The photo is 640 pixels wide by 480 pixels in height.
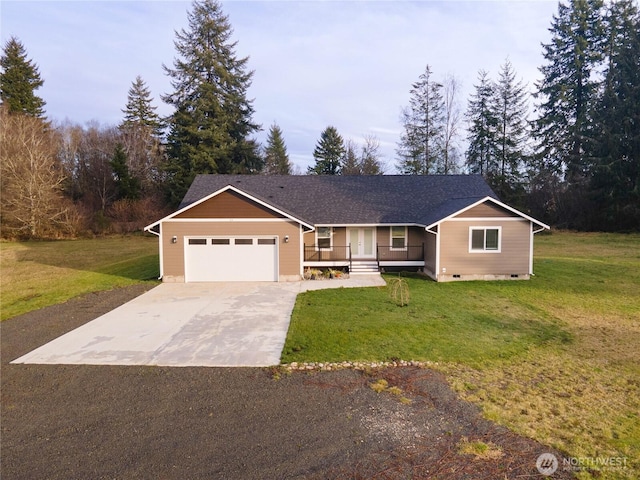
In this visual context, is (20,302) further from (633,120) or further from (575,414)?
(633,120)

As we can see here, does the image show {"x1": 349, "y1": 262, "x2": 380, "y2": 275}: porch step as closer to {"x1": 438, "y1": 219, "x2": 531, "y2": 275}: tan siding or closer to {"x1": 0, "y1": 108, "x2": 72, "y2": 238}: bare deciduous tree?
{"x1": 438, "y1": 219, "x2": 531, "y2": 275}: tan siding

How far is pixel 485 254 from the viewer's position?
15953 millimetres

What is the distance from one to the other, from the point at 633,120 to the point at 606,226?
9.18 metres

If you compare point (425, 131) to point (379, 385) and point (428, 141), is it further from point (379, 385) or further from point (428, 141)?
point (379, 385)

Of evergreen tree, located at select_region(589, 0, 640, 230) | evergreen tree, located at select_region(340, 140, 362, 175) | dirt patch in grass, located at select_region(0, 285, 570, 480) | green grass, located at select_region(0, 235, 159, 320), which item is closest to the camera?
dirt patch in grass, located at select_region(0, 285, 570, 480)

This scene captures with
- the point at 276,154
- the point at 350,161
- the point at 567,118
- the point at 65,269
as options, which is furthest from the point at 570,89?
the point at 65,269

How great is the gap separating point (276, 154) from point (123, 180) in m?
19.6

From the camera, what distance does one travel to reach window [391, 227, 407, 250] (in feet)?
59.4

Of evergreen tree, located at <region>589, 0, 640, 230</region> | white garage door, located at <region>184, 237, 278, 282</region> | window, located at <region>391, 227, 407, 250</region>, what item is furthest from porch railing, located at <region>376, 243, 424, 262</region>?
evergreen tree, located at <region>589, 0, 640, 230</region>

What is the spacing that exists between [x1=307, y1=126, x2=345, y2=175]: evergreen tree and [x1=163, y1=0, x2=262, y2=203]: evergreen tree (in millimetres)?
9479

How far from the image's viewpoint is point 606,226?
3400 centimetres

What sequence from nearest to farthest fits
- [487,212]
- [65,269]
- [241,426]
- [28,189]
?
[241,426]
[487,212]
[65,269]
[28,189]

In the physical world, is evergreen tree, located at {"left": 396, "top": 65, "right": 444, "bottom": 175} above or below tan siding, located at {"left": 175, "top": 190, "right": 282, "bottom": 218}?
above

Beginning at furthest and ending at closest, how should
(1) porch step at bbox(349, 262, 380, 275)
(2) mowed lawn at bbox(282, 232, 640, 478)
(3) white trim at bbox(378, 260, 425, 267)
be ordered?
(3) white trim at bbox(378, 260, 425, 267) < (1) porch step at bbox(349, 262, 380, 275) < (2) mowed lawn at bbox(282, 232, 640, 478)
